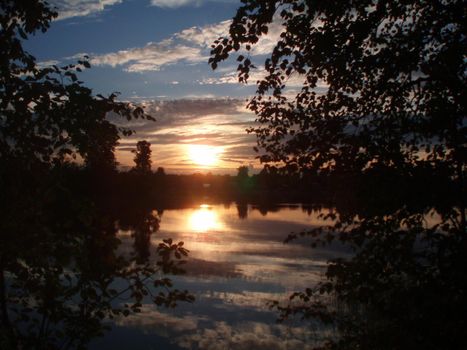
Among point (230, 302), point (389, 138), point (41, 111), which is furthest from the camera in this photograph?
point (230, 302)

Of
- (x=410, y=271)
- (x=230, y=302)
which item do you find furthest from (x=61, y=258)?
(x=230, y=302)

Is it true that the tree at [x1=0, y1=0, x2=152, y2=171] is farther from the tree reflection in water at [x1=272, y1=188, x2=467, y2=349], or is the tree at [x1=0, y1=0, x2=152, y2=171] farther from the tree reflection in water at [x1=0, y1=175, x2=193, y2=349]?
the tree reflection in water at [x1=272, y1=188, x2=467, y2=349]

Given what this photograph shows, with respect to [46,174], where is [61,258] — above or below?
below

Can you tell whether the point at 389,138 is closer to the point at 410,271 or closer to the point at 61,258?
the point at 410,271

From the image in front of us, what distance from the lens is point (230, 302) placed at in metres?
18.4

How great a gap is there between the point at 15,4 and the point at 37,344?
3453 mm

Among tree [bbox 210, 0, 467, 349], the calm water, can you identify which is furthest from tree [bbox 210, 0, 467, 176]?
the calm water

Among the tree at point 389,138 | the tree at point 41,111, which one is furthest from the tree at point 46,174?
the tree at point 389,138

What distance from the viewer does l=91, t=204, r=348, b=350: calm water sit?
46.1ft

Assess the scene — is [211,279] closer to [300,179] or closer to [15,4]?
[300,179]

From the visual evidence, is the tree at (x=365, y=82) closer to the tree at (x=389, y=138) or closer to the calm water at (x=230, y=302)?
the tree at (x=389, y=138)

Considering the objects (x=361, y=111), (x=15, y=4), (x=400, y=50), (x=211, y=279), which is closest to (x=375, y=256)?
(x=361, y=111)

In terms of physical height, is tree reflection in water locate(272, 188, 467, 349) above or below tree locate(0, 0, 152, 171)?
below

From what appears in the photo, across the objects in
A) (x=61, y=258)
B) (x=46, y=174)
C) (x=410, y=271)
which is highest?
(x=46, y=174)
